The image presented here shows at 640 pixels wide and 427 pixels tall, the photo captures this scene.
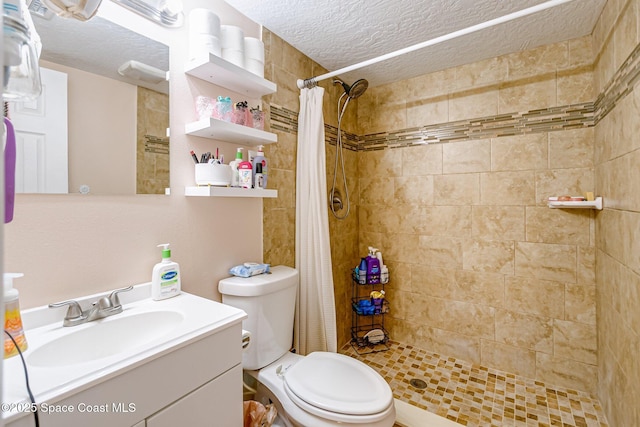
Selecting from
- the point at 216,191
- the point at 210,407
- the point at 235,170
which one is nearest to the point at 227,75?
the point at 235,170

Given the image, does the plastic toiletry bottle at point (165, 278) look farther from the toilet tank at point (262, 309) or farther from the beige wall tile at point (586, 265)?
the beige wall tile at point (586, 265)

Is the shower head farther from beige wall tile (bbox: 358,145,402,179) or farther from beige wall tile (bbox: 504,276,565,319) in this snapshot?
beige wall tile (bbox: 504,276,565,319)

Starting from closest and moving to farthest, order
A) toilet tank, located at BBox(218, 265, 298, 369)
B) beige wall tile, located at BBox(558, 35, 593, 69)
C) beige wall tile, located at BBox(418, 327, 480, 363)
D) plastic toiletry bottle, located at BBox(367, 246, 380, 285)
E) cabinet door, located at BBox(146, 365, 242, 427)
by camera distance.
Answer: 1. cabinet door, located at BBox(146, 365, 242, 427)
2. toilet tank, located at BBox(218, 265, 298, 369)
3. beige wall tile, located at BBox(558, 35, 593, 69)
4. beige wall tile, located at BBox(418, 327, 480, 363)
5. plastic toiletry bottle, located at BBox(367, 246, 380, 285)

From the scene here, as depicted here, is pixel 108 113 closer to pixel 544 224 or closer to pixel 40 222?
pixel 40 222

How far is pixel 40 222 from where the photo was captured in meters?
0.95

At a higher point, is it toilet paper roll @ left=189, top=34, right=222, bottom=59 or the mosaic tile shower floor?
toilet paper roll @ left=189, top=34, right=222, bottom=59

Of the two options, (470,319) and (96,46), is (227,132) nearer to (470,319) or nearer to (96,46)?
(96,46)

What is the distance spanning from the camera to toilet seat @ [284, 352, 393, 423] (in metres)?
1.10

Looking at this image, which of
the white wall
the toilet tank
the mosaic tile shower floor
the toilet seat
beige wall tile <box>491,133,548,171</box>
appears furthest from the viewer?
beige wall tile <box>491,133,548,171</box>

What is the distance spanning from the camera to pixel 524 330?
1934 millimetres

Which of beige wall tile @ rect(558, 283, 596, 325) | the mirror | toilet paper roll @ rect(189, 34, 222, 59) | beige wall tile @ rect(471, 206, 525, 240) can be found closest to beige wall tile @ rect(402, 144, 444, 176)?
beige wall tile @ rect(471, 206, 525, 240)

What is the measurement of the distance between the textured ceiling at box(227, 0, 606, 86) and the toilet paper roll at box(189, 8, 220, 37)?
0.30 meters

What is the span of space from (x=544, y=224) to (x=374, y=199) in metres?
1.16

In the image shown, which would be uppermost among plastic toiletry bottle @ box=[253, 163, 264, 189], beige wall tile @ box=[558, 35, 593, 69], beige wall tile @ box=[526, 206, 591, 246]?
beige wall tile @ box=[558, 35, 593, 69]
